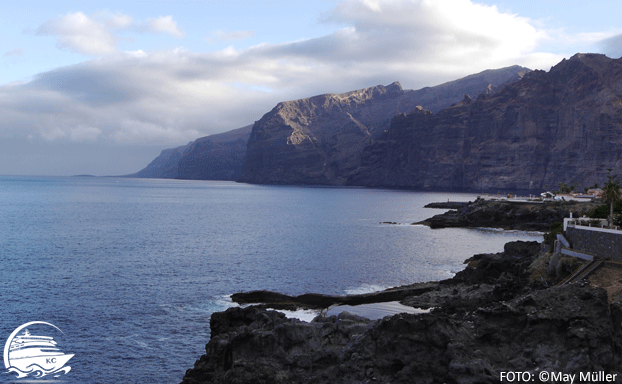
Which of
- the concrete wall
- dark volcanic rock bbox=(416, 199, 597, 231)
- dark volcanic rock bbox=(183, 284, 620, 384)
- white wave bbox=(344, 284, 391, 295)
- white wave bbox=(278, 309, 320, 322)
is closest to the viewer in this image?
dark volcanic rock bbox=(183, 284, 620, 384)

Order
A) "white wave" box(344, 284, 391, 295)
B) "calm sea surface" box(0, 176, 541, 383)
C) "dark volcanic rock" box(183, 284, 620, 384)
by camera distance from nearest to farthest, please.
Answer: "dark volcanic rock" box(183, 284, 620, 384), "calm sea surface" box(0, 176, 541, 383), "white wave" box(344, 284, 391, 295)

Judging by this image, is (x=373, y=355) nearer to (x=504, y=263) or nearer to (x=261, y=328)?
(x=261, y=328)

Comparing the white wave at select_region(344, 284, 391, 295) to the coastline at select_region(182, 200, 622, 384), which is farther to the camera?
the white wave at select_region(344, 284, 391, 295)

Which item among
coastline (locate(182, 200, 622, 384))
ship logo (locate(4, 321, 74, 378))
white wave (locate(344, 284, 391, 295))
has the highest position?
coastline (locate(182, 200, 622, 384))

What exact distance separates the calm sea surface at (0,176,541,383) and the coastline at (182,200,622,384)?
8326mm

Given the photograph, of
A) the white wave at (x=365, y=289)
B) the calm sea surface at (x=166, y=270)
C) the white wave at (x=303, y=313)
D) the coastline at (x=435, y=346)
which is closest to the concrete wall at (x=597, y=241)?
the calm sea surface at (x=166, y=270)

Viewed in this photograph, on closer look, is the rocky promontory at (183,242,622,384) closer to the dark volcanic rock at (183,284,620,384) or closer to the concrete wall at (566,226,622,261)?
the dark volcanic rock at (183,284,620,384)

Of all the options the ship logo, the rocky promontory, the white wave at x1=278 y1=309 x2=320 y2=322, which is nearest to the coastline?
the rocky promontory

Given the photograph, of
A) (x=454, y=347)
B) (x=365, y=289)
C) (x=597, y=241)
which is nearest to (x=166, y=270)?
(x=365, y=289)

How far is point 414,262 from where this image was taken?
6581 cm

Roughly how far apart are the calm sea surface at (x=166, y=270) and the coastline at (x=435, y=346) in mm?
8326

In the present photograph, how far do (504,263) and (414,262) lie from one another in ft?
68.5

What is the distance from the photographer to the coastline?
18.2 metres

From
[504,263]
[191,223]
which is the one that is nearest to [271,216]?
[191,223]
